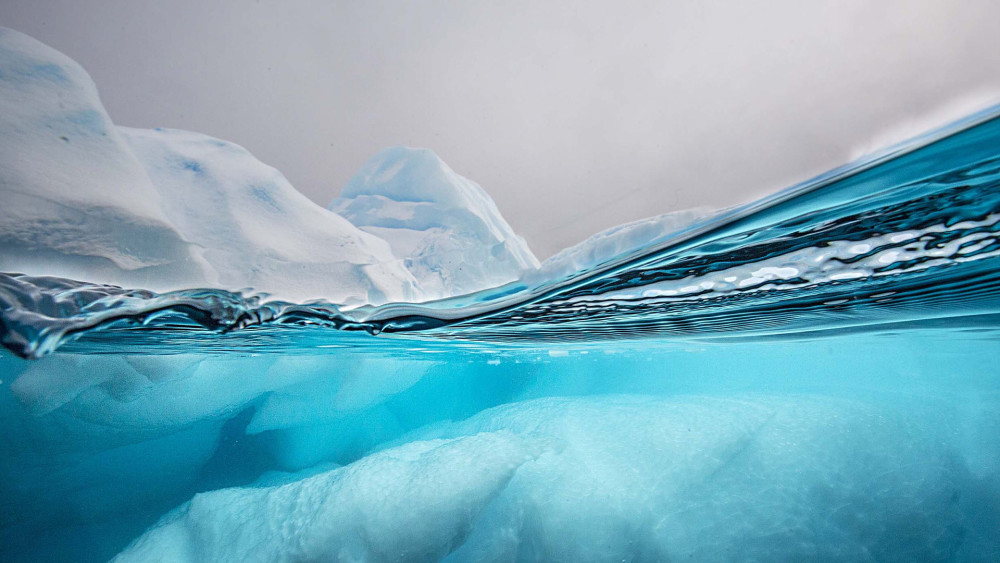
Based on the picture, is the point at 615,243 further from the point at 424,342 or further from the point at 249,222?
the point at 424,342

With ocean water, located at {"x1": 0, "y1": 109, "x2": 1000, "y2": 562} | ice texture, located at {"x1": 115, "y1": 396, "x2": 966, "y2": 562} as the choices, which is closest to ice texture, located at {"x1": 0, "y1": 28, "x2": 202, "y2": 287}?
ocean water, located at {"x1": 0, "y1": 109, "x2": 1000, "y2": 562}

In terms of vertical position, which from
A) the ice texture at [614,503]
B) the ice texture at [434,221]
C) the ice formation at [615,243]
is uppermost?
the ice texture at [434,221]

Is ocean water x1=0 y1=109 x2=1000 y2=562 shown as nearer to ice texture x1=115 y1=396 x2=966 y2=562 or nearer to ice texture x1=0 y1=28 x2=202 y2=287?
ice texture x1=115 y1=396 x2=966 y2=562

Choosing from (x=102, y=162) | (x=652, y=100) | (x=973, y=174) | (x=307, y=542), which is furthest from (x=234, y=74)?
(x=307, y=542)

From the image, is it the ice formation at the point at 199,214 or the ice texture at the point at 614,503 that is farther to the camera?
the ice texture at the point at 614,503

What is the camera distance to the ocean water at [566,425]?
269 centimetres

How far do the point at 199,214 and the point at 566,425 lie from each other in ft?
26.4

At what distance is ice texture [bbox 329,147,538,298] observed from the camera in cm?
246

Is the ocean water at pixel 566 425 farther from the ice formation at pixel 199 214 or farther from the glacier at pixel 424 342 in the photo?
the ice formation at pixel 199 214

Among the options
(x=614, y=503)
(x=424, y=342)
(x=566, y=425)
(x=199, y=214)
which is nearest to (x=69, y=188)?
(x=199, y=214)

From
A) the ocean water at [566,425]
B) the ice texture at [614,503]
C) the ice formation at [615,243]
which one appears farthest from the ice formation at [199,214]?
the ice texture at [614,503]

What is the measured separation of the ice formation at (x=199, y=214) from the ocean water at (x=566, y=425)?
0.35 meters

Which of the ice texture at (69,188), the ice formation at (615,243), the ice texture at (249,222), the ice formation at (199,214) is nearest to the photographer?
the ice texture at (69,188)

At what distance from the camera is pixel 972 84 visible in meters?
1.43
